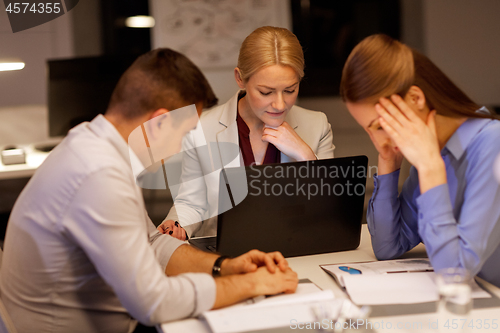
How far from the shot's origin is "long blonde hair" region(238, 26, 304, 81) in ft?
5.16

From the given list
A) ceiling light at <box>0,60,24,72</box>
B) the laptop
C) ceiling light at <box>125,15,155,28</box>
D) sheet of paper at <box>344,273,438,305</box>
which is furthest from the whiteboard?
sheet of paper at <box>344,273,438,305</box>

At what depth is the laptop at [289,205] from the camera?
3.87ft

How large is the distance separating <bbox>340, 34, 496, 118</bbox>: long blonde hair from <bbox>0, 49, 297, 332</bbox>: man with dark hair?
37 centimetres

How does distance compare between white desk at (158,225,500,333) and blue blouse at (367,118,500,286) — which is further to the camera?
blue blouse at (367,118,500,286)

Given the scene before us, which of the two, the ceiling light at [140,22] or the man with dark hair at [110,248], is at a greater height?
the ceiling light at [140,22]

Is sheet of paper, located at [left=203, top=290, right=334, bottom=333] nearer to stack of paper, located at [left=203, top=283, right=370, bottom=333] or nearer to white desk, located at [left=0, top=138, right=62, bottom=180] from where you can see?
stack of paper, located at [left=203, top=283, right=370, bottom=333]

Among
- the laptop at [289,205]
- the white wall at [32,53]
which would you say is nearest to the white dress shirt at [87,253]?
the laptop at [289,205]

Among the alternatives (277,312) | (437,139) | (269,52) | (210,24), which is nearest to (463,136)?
(437,139)

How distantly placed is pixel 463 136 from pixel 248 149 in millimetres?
872

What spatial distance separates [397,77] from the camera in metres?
1.05

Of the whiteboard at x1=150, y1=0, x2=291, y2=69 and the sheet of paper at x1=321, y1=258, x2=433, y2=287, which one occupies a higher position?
the whiteboard at x1=150, y1=0, x2=291, y2=69

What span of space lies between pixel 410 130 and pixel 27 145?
8.04 ft

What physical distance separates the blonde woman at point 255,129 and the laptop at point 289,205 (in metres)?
0.31

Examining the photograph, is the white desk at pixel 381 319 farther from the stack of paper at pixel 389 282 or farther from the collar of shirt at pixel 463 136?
the collar of shirt at pixel 463 136
